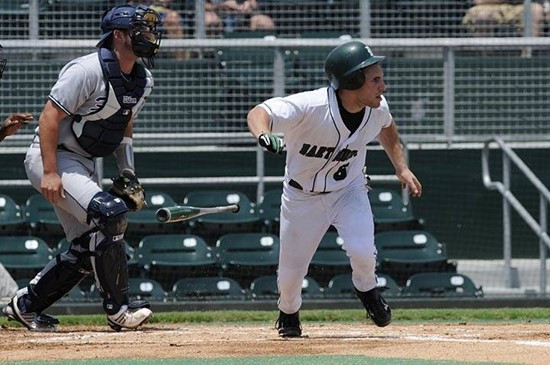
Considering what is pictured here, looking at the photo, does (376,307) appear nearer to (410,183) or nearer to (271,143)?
(410,183)

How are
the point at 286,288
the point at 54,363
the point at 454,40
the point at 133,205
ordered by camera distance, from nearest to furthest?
the point at 54,363 < the point at 286,288 < the point at 133,205 < the point at 454,40

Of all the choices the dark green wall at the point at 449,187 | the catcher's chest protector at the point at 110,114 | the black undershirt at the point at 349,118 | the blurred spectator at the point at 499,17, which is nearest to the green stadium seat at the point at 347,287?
the dark green wall at the point at 449,187

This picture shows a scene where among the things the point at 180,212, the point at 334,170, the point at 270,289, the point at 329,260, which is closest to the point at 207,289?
the point at 270,289

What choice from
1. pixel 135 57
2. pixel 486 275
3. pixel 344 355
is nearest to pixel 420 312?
pixel 486 275

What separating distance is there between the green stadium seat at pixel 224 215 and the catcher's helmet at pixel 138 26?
3757 mm

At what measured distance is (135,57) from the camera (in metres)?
8.02

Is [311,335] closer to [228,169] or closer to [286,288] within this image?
[286,288]

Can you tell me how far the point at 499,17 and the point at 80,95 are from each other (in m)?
6.08

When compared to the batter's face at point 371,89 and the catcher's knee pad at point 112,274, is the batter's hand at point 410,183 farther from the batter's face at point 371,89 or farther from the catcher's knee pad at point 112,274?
the catcher's knee pad at point 112,274

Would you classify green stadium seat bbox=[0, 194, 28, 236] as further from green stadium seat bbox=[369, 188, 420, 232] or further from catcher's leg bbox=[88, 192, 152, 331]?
catcher's leg bbox=[88, 192, 152, 331]

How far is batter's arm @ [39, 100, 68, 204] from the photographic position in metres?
7.56

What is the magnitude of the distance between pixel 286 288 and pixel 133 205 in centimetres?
127

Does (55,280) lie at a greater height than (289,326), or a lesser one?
greater

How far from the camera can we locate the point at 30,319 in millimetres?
8125
